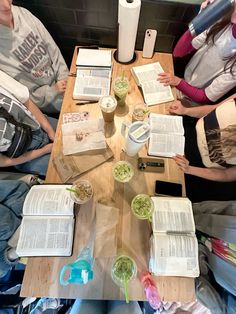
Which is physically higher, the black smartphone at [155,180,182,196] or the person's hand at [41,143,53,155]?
the person's hand at [41,143,53,155]

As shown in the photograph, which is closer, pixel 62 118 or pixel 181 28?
pixel 62 118

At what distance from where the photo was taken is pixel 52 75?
4.89 feet

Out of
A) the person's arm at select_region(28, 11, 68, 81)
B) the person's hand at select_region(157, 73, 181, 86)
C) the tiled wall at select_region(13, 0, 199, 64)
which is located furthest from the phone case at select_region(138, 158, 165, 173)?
the tiled wall at select_region(13, 0, 199, 64)

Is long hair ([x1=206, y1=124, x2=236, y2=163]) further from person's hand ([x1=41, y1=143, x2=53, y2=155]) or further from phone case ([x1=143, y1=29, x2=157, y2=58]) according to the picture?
person's hand ([x1=41, y1=143, x2=53, y2=155])

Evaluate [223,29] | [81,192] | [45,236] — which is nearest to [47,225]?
[45,236]

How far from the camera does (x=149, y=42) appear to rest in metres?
1.27

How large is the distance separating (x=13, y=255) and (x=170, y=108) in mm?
1087

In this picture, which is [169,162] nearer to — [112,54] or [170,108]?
[170,108]

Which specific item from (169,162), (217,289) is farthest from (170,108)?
(217,289)

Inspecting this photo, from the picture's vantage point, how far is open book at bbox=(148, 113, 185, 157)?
1079mm

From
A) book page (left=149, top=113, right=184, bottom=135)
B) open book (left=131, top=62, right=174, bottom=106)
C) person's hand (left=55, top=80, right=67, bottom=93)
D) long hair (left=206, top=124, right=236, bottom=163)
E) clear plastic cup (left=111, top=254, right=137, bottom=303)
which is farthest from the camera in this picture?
person's hand (left=55, top=80, right=67, bottom=93)

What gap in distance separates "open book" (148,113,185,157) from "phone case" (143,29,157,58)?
1.40 ft

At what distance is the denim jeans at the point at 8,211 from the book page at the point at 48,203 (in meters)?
0.30

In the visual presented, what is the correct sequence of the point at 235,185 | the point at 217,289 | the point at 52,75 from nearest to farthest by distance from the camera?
the point at 217,289
the point at 235,185
the point at 52,75
